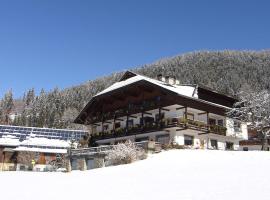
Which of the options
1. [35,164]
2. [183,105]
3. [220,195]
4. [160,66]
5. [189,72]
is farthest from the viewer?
[160,66]

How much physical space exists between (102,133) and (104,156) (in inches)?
469

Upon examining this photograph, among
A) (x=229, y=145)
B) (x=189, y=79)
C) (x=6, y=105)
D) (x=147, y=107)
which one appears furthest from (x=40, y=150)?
(x=6, y=105)

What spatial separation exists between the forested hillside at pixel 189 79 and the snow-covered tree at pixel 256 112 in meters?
75.7

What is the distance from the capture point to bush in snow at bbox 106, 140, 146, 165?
1235 inches

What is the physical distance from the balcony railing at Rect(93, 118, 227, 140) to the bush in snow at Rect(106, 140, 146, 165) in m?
7.66

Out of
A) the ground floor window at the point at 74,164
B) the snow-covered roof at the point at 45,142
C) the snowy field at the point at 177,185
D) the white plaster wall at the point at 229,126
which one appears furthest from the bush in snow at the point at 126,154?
the snow-covered roof at the point at 45,142

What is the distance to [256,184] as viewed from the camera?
52.3ft

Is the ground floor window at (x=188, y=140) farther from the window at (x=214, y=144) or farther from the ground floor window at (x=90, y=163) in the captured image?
the ground floor window at (x=90, y=163)

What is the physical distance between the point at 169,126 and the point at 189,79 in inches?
4525

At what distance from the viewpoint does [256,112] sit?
153 ft

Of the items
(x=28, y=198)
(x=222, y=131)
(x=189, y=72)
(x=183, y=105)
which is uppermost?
(x=189, y=72)

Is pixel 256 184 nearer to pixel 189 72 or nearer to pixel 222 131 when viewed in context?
pixel 222 131

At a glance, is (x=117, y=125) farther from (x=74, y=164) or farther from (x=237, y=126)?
(x=237, y=126)

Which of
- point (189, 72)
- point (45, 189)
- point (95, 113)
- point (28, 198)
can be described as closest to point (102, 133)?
point (95, 113)
